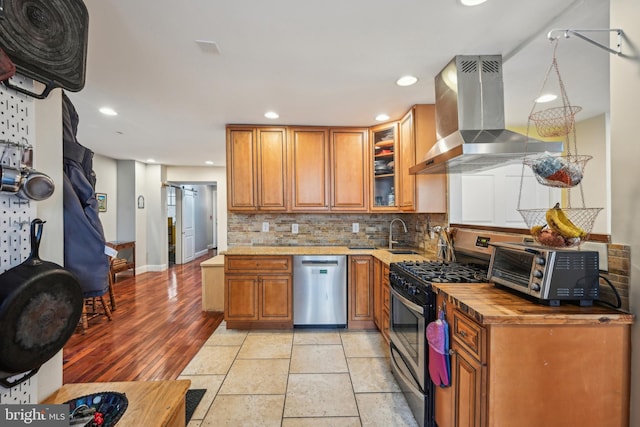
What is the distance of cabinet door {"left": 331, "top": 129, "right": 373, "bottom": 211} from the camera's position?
11.8 ft

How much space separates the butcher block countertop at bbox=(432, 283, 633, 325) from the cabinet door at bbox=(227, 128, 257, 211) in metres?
2.62

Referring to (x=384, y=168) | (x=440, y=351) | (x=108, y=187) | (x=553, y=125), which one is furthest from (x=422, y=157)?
(x=108, y=187)

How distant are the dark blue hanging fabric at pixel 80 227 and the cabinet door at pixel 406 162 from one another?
8.77 feet

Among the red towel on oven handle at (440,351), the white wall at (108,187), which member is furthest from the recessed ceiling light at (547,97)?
the white wall at (108,187)

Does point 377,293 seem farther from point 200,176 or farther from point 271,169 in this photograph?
point 200,176

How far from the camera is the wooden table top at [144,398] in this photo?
3.14ft

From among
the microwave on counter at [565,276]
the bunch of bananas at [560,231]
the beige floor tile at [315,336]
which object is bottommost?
the beige floor tile at [315,336]

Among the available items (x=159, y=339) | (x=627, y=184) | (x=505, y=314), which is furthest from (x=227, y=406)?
(x=627, y=184)

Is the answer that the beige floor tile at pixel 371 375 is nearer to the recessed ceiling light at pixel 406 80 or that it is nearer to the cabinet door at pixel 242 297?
the cabinet door at pixel 242 297

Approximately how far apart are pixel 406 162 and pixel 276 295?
206 centimetres

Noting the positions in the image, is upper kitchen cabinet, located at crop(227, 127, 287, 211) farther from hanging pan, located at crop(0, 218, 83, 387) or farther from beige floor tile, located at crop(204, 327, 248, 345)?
hanging pan, located at crop(0, 218, 83, 387)

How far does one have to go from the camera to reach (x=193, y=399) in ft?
6.91

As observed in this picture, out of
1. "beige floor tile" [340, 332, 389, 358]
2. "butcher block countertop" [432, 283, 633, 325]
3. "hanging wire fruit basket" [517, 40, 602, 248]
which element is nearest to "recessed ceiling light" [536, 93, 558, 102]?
"hanging wire fruit basket" [517, 40, 602, 248]

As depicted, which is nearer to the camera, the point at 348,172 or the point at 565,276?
the point at 565,276
